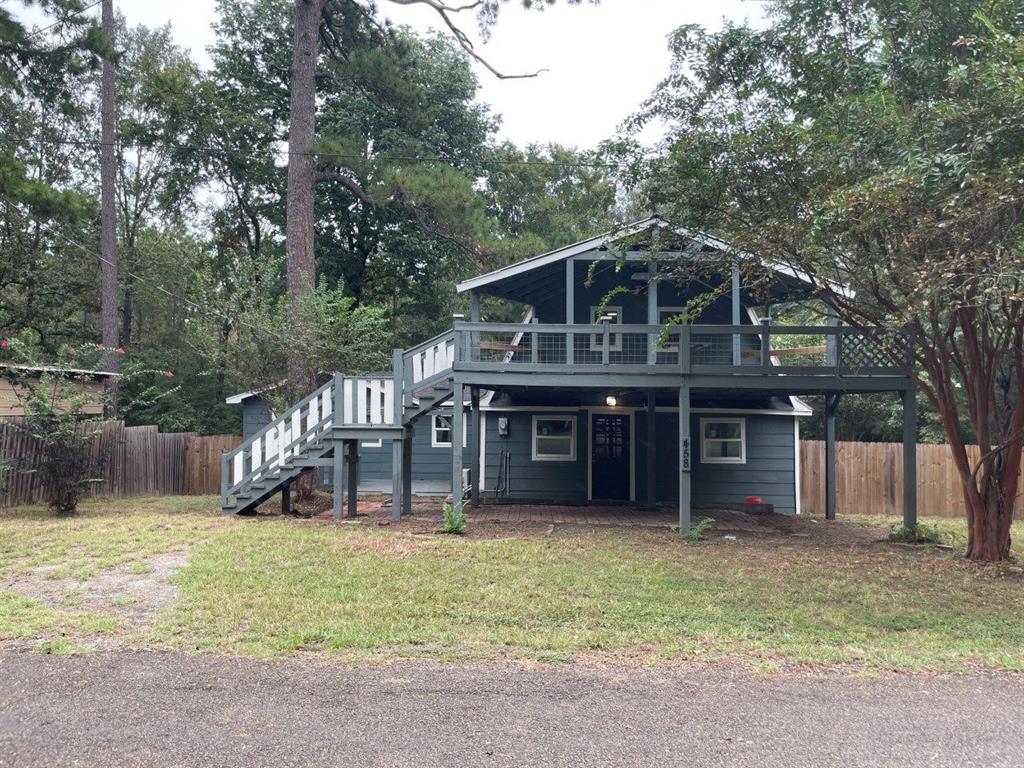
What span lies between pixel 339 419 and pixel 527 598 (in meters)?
6.02

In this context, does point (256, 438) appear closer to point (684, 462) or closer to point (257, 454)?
point (257, 454)

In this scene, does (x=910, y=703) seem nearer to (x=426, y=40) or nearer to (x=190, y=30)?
(x=426, y=40)

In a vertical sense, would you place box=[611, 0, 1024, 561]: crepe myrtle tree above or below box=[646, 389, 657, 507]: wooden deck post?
above

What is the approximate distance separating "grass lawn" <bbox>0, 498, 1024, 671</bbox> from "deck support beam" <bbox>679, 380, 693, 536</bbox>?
653 millimetres

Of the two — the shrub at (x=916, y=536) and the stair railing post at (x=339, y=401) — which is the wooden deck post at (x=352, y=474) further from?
the shrub at (x=916, y=536)

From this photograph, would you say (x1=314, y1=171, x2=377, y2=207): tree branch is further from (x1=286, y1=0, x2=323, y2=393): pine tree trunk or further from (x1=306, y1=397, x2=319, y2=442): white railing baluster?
(x1=306, y1=397, x2=319, y2=442): white railing baluster

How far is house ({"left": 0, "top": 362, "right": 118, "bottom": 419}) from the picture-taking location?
12977mm

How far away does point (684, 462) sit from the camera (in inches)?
457

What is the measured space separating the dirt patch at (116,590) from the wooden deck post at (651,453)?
28.0ft

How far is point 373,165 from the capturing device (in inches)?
681

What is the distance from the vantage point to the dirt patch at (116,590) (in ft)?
21.2

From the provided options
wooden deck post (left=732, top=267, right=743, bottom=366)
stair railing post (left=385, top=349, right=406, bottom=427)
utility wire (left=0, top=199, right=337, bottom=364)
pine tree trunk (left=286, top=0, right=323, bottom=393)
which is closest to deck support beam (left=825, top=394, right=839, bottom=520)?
wooden deck post (left=732, top=267, right=743, bottom=366)

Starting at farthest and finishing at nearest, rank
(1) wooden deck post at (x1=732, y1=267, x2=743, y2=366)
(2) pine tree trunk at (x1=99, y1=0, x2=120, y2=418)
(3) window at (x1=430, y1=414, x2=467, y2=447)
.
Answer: (2) pine tree trunk at (x1=99, y1=0, x2=120, y2=418) < (3) window at (x1=430, y1=414, x2=467, y2=447) < (1) wooden deck post at (x1=732, y1=267, x2=743, y2=366)

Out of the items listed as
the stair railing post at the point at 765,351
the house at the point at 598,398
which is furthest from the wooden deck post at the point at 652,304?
the stair railing post at the point at 765,351
